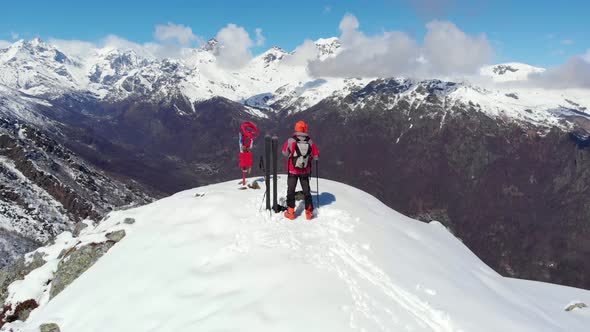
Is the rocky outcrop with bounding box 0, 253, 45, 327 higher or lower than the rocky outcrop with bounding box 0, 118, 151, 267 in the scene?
higher

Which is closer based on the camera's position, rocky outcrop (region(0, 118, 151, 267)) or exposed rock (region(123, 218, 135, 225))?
exposed rock (region(123, 218, 135, 225))

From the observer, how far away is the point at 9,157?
174m

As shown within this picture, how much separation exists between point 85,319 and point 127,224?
710cm

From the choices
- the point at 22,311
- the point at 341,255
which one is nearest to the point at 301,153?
the point at 341,255

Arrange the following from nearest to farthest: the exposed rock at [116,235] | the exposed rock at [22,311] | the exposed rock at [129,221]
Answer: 1. the exposed rock at [22,311]
2. the exposed rock at [116,235]
3. the exposed rock at [129,221]

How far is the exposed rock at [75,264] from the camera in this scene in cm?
1609

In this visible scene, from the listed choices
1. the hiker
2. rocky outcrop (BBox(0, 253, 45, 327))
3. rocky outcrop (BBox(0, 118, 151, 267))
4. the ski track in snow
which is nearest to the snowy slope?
the ski track in snow

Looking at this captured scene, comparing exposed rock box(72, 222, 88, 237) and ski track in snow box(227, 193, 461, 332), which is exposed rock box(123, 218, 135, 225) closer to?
ski track in snow box(227, 193, 461, 332)

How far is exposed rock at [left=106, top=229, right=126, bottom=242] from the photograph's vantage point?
17.7 metres

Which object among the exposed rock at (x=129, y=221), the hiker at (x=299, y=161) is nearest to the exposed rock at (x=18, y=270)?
the exposed rock at (x=129, y=221)

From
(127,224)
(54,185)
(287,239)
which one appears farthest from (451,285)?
(54,185)

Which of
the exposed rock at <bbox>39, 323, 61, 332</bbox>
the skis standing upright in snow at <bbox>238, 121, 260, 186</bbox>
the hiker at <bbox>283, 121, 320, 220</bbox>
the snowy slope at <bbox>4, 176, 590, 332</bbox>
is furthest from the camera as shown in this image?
the skis standing upright in snow at <bbox>238, 121, 260, 186</bbox>

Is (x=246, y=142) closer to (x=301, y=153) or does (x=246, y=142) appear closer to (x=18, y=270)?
(x=301, y=153)

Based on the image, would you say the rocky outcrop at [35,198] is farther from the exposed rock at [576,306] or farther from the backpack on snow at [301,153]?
the exposed rock at [576,306]
